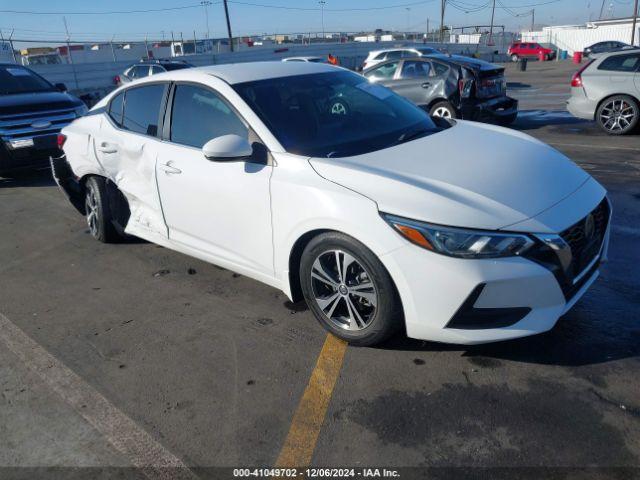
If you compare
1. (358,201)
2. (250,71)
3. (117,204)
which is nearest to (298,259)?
(358,201)

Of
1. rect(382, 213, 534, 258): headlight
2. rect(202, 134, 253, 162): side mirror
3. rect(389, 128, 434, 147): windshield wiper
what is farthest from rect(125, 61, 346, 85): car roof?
rect(382, 213, 534, 258): headlight

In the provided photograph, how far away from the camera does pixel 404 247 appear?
2.71 meters

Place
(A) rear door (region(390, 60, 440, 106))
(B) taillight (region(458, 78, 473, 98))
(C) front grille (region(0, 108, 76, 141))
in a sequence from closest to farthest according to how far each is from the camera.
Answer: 1. (C) front grille (region(0, 108, 76, 141))
2. (B) taillight (region(458, 78, 473, 98))
3. (A) rear door (region(390, 60, 440, 106))

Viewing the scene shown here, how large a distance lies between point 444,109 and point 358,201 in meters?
7.88

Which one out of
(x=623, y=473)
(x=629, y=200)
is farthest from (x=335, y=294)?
(x=629, y=200)

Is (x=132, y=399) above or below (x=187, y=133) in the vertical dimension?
below

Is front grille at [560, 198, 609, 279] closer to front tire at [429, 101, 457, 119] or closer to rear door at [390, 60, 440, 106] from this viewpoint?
front tire at [429, 101, 457, 119]

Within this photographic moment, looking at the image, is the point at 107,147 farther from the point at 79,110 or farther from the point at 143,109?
the point at 79,110

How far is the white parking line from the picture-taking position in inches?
94.4

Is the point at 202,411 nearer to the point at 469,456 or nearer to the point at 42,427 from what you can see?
the point at 42,427

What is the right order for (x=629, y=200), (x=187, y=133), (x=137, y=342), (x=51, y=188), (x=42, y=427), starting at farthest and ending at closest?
(x=51, y=188)
(x=629, y=200)
(x=187, y=133)
(x=137, y=342)
(x=42, y=427)

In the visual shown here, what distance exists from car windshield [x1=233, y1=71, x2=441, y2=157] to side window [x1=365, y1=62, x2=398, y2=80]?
746 cm

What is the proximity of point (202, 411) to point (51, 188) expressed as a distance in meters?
6.30

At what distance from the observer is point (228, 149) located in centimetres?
322
